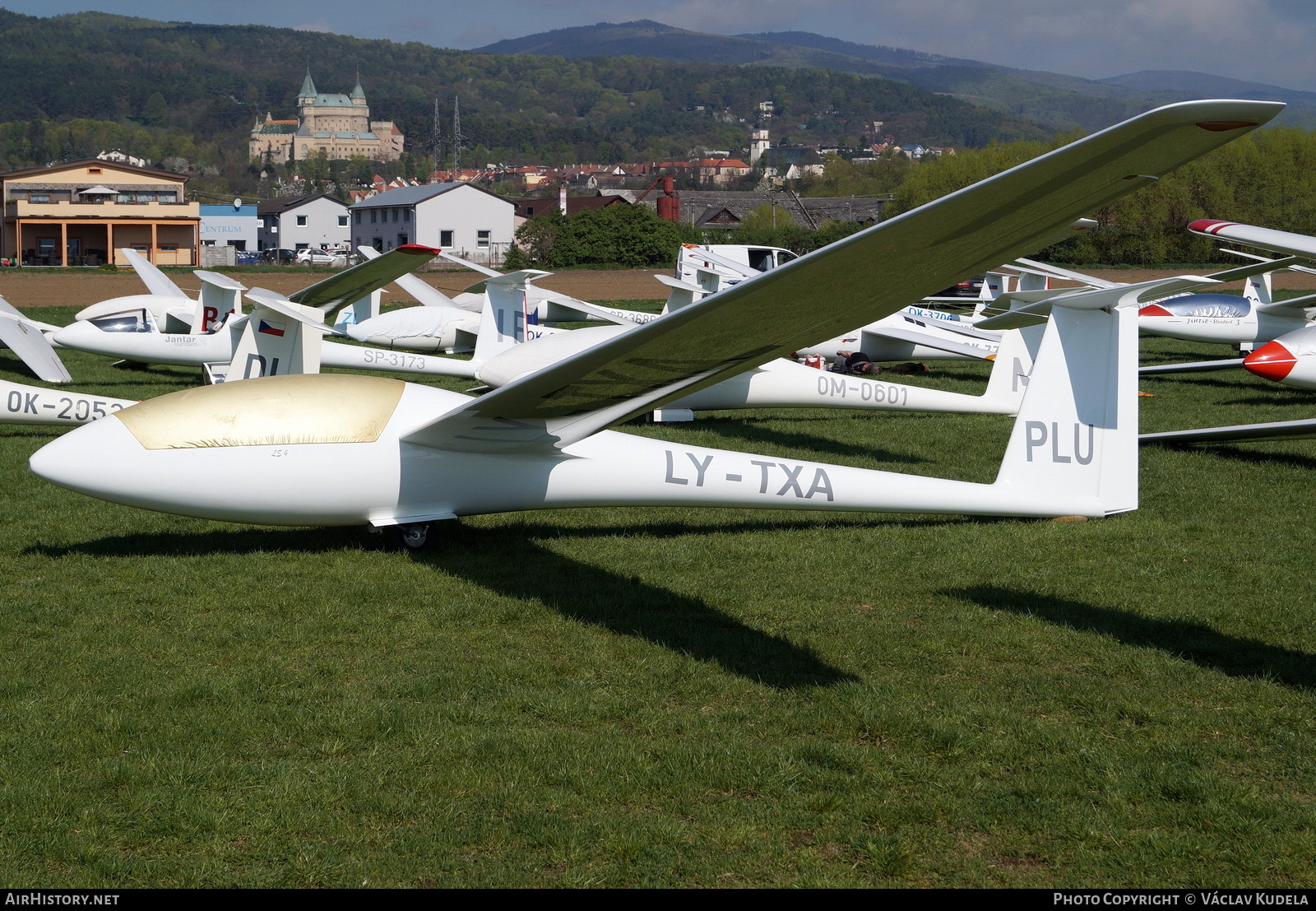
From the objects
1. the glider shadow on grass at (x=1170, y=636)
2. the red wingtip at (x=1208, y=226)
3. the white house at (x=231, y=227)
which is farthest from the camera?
the white house at (x=231, y=227)

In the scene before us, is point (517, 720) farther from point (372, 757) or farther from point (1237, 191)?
point (1237, 191)

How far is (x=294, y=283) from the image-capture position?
5069 cm

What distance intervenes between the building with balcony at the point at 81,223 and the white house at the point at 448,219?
52.0 feet

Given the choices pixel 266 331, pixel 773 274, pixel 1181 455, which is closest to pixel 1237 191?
pixel 1181 455

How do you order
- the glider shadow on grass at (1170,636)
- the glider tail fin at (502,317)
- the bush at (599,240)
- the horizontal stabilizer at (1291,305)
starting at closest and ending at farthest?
the glider shadow on grass at (1170,636) → the glider tail fin at (502,317) → the horizontal stabilizer at (1291,305) → the bush at (599,240)

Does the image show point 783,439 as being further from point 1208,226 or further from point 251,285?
point 251,285

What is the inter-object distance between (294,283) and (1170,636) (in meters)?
49.3

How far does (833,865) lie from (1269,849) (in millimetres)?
1580

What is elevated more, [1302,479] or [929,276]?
[929,276]

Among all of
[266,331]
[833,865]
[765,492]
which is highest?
[266,331]

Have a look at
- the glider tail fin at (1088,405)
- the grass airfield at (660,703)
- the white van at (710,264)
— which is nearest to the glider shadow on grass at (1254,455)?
the grass airfield at (660,703)

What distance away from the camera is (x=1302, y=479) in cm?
1120

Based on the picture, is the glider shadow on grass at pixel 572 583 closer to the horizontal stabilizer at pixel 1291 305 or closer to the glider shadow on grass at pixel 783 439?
the glider shadow on grass at pixel 783 439

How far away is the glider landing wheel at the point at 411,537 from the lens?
803 centimetres
